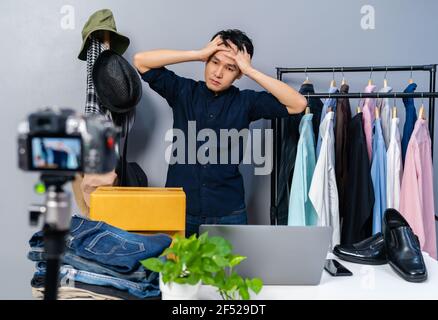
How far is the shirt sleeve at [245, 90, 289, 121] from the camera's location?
83.8 inches

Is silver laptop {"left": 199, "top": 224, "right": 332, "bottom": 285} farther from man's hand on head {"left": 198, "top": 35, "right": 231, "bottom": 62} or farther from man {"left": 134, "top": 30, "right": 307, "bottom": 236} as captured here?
man's hand on head {"left": 198, "top": 35, "right": 231, "bottom": 62}

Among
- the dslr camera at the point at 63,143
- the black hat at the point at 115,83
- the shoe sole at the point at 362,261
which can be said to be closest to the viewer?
the dslr camera at the point at 63,143

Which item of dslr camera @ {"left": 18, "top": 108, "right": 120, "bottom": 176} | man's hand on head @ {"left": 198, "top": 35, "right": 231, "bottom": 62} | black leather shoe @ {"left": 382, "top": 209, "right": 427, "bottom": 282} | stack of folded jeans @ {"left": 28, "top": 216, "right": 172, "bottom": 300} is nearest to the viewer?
dslr camera @ {"left": 18, "top": 108, "right": 120, "bottom": 176}

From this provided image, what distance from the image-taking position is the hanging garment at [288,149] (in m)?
2.23

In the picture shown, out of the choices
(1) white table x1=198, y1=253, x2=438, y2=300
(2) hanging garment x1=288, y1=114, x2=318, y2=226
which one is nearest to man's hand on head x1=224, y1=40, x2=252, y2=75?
(2) hanging garment x1=288, y1=114, x2=318, y2=226

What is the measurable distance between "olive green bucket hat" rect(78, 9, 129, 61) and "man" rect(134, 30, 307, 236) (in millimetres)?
237

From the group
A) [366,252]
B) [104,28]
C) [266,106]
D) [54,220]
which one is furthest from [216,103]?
[54,220]

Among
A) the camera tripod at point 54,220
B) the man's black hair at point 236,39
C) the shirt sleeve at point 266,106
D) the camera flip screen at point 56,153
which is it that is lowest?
the camera tripod at point 54,220

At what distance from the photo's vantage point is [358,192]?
6.98 ft

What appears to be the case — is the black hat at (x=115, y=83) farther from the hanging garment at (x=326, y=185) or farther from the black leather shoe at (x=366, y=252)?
the black leather shoe at (x=366, y=252)

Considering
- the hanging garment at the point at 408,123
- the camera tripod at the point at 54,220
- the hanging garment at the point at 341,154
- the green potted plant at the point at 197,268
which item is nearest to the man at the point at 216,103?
the hanging garment at the point at 341,154

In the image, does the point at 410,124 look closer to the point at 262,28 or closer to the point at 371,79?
the point at 371,79

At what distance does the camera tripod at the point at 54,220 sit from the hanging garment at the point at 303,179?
5.19 feet
